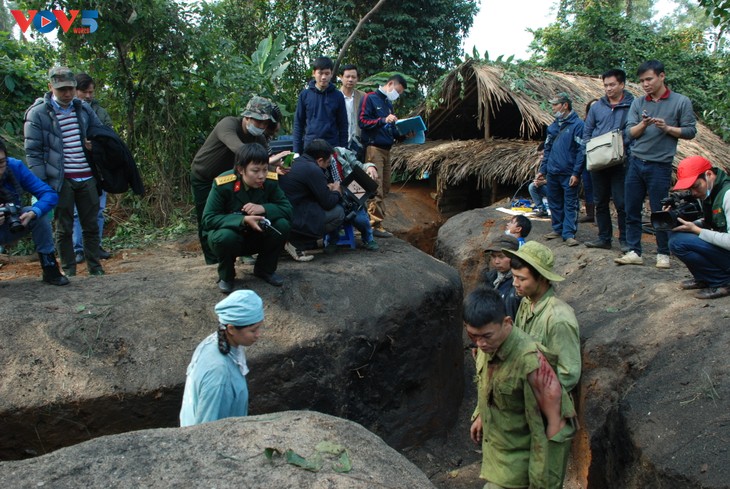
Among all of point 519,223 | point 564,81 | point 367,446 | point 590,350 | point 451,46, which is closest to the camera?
point 367,446

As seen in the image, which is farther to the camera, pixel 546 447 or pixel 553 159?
pixel 553 159

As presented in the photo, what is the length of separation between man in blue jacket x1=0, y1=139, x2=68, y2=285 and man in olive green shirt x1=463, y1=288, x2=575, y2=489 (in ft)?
11.5

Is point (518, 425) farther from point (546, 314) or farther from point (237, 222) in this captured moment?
point (237, 222)

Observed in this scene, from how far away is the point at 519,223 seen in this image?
579 cm

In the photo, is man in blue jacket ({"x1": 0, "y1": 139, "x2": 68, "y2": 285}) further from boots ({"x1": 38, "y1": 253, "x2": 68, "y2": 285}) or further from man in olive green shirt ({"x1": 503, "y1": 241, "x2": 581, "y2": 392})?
man in olive green shirt ({"x1": 503, "y1": 241, "x2": 581, "y2": 392})

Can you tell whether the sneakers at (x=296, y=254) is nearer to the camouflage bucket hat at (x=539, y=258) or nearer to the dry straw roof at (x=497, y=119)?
the camouflage bucket hat at (x=539, y=258)

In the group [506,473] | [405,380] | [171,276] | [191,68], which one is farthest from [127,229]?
[506,473]

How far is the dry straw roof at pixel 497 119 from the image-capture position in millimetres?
10609

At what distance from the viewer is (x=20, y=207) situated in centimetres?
478

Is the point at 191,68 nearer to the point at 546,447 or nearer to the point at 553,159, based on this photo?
the point at 553,159

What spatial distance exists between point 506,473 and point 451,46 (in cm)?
1385

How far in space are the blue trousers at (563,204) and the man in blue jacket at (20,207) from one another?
5.43 metres

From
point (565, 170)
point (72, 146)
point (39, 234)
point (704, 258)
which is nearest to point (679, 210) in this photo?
point (704, 258)

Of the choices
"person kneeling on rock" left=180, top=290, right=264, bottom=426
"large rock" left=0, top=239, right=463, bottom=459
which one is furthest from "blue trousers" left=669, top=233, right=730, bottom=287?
"person kneeling on rock" left=180, top=290, right=264, bottom=426
